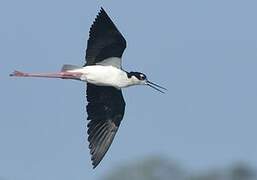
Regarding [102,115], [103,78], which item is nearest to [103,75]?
[103,78]

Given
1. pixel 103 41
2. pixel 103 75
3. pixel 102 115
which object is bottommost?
pixel 102 115

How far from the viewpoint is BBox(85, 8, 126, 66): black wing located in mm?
23422

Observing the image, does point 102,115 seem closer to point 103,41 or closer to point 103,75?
point 103,75

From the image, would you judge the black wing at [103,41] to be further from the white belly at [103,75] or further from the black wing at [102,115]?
the black wing at [102,115]

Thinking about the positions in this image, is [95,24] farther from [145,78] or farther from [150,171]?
[150,171]

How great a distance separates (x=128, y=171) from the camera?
58781mm

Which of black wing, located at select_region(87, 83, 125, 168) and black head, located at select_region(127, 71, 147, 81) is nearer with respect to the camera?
black head, located at select_region(127, 71, 147, 81)

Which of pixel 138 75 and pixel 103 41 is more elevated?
pixel 103 41

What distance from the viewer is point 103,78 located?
76.8 feet

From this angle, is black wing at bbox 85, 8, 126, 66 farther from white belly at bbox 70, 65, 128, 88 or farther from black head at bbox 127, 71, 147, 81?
black head at bbox 127, 71, 147, 81

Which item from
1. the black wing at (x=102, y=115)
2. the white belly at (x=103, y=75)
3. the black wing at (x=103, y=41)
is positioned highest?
the black wing at (x=103, y=41)

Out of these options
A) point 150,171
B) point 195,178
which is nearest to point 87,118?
point 150,171

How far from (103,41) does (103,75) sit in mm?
494

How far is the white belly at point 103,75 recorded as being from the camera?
76.9 ft
